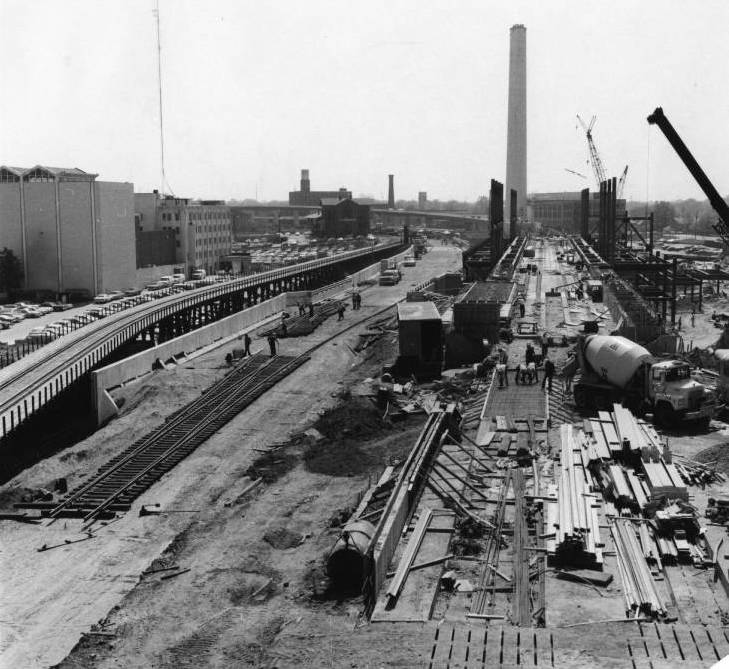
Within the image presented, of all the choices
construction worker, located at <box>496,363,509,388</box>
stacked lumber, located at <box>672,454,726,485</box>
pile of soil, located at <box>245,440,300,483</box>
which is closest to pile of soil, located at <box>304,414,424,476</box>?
pile of soil, located at <box>245,440,300,483</box>

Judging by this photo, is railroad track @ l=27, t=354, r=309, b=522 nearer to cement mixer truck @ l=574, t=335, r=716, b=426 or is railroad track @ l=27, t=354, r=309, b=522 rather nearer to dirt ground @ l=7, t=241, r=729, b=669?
dirt ground @ l=7, t=241, r=729, b=669

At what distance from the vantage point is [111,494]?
71.9 feet

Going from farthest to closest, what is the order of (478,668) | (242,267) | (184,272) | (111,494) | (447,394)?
(242,267) < (184,272) < (447,394) < (111,494) < (478,668)

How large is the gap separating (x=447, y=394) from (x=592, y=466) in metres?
10.6

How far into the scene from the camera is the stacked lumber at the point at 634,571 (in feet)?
41.0

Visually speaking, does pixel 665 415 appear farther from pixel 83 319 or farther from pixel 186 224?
pixel 186 224

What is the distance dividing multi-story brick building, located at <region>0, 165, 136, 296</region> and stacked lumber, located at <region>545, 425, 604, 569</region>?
176ft

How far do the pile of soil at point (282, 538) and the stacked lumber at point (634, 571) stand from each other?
5721 mm

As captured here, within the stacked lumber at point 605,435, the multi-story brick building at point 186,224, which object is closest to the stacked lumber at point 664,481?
the stacked lumber at point 605,435

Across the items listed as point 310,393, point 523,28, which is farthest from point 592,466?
point 523,28

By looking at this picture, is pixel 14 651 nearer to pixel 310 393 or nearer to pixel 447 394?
pixel 447 394

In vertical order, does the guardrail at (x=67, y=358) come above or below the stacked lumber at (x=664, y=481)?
below

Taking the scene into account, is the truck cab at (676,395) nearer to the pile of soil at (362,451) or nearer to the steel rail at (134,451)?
the pile of soil at (362,451)

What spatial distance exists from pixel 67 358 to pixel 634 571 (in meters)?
27.0
